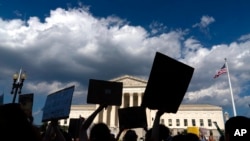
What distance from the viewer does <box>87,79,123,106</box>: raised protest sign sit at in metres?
5.89

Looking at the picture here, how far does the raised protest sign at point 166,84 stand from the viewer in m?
4.98

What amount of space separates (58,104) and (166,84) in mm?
2441

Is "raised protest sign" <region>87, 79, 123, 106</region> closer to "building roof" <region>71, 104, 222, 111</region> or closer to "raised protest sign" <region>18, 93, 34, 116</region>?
"raised protest sign" <region>18, 93, 34, 116</region>

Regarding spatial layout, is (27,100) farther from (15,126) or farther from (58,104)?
(15,126)

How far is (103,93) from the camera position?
5.99 m

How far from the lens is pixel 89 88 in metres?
5.93

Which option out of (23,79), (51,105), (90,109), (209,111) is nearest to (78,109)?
(90,109)

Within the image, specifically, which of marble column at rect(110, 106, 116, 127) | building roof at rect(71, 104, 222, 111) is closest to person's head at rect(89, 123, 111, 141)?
marble column at rect(110, 106, 116, 127)

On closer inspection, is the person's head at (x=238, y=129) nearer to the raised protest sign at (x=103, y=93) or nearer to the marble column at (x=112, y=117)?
the raised protest sign at (x=103, y=93)

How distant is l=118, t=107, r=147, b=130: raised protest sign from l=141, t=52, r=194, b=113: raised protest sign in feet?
8.21

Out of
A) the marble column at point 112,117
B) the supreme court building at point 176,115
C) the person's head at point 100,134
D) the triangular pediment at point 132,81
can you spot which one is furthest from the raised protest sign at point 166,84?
the triangular pediment at point 132,81

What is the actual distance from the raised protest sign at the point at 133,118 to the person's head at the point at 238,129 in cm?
462

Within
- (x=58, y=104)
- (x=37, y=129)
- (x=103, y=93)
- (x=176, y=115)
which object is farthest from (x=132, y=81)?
(x=37, y=129)

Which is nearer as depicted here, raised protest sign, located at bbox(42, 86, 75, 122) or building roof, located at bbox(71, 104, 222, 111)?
raised protest sign, located at bbox(42, 86, 75, 122)
